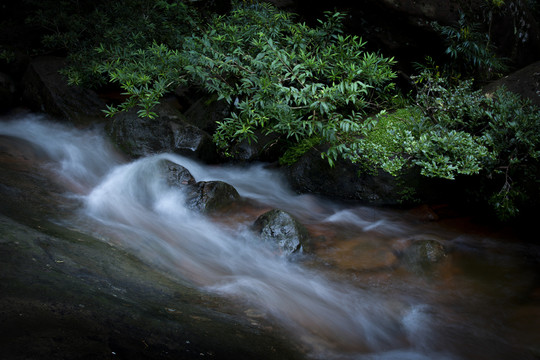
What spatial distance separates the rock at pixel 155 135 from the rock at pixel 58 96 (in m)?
1.37

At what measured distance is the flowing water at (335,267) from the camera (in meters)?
3.05

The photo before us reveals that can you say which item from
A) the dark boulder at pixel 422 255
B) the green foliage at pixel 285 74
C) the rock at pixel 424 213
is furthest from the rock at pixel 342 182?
→ the dark boulder at pixel 422 255

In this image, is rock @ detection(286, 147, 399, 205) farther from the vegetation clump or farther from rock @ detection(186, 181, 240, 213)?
rock @ detection(186, 181, 240, 213)

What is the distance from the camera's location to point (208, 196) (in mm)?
5133

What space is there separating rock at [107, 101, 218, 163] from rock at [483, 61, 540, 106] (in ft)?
15.6

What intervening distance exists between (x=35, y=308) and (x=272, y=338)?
1.42 meters

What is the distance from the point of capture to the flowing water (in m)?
3.05

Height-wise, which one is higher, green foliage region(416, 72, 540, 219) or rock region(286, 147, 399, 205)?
green foliage region(416, 72, 540, 219)

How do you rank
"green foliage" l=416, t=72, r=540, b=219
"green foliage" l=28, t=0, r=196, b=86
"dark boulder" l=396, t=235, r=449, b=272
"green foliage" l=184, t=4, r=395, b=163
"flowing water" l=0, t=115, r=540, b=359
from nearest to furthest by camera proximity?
"flowing water" l=0, t=115, r=540, b=359
"dark boulder" l=396, t=235, r=449, b=272
"green foliage" l=416, t=72, r=540, b=219
"green foliage" l=184, t=4, r=395, b=163
"green foliage" l=28, t=0, r=196, b=86

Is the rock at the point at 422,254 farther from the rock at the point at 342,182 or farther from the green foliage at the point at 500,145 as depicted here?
the rock at the point at 342,182

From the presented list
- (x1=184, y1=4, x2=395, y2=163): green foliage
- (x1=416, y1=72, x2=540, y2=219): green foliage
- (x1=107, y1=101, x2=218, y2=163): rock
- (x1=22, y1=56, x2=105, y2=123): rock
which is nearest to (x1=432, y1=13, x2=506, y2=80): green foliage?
(x1=184, y1=4, x2=395, y2=163): green foliage

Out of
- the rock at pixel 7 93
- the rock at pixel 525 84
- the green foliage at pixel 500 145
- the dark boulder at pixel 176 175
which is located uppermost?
the rock at pixel 525 84

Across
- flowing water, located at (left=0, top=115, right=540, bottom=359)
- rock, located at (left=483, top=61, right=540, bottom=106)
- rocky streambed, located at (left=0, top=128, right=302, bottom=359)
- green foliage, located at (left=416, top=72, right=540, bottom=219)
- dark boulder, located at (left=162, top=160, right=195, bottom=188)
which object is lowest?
rocky streambed, located at (left=0, top=128, right=302, bottom=359)

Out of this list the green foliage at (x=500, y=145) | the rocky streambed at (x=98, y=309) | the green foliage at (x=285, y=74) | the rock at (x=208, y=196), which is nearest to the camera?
the rocky streambed at (x=98, y=309)
